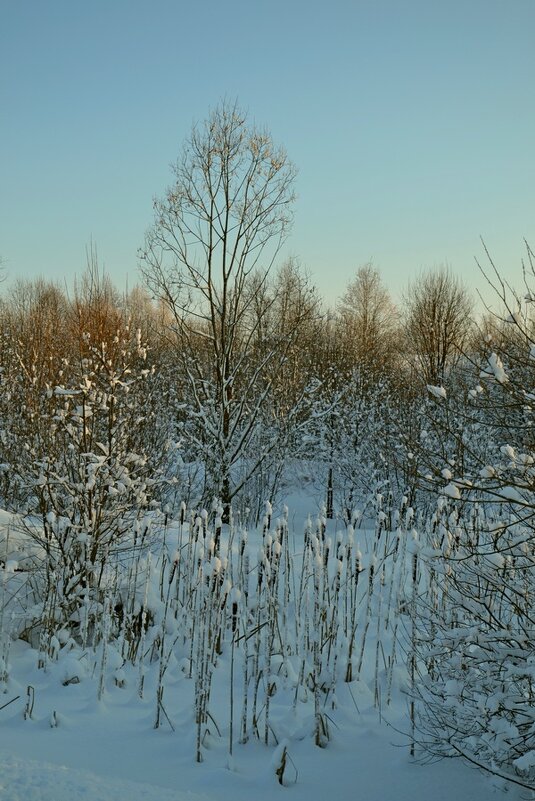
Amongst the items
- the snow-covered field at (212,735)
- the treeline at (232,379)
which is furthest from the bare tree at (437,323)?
the snow-covered field at (212,735)

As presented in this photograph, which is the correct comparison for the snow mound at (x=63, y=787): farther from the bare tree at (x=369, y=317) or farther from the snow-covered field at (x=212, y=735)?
the bare tree at (x=369, y=317)

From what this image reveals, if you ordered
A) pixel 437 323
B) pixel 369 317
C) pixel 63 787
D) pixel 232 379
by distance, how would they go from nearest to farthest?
pixel 63 787 < pixel 232 379 < pixel 437 323 < pixel 369 317

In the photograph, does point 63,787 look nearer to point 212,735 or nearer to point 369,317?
point 212,735

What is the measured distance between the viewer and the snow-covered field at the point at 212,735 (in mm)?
3199

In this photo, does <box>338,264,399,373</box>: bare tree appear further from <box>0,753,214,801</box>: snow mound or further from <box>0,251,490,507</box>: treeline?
<box>0,753,214,801</box>: snow mound

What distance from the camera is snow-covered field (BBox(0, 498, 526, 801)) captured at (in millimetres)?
3199

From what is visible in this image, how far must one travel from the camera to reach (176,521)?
9547 millimetres

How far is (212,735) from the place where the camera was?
12.8 ft

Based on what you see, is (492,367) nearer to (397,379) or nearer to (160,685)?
(160,685)

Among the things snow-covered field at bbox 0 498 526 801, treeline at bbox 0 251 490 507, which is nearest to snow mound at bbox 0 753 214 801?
snow-covered field at bbox 0 498 526 801

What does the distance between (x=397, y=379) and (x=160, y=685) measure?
16569 millimetres

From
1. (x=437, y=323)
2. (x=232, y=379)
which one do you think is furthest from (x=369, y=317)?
(x=232, y=379)

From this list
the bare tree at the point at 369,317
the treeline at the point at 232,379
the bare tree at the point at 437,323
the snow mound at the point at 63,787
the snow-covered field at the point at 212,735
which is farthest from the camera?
the bare tree at the point at 369,317

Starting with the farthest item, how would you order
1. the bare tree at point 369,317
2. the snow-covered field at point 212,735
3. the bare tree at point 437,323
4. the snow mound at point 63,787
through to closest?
the bare tree at point 369,317 < the bare tree at point 437,323 < the snow-covered field at point 212,735 < the snow mound at point 63,787
